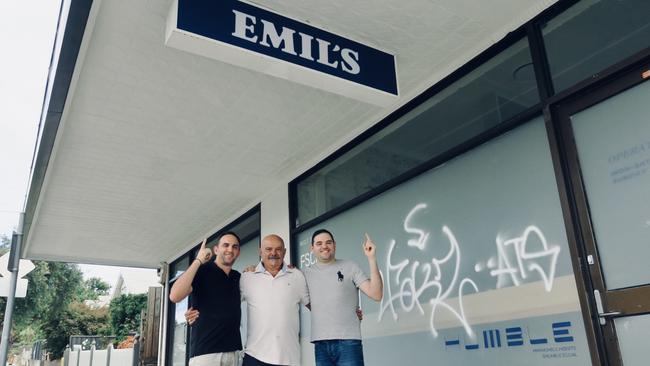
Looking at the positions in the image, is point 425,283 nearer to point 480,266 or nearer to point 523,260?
point 480,266

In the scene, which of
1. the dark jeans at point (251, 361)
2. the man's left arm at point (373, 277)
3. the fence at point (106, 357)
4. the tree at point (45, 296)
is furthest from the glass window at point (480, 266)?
the tree at point (45, 296)

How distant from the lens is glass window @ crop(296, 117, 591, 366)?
3170mm

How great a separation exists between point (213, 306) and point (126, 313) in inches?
999

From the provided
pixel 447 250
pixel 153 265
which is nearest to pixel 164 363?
pixel 153 265

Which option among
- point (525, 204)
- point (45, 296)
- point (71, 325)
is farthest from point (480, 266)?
point (71, 325)

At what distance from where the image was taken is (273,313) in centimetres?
302

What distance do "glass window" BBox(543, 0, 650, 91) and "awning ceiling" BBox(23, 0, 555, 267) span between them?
0.83 feet

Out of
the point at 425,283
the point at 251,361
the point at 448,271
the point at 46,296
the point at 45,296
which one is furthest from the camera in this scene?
the point at 46,296

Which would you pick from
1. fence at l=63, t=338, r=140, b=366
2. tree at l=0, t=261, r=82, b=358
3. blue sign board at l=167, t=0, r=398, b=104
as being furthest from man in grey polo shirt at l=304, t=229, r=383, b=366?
tree at l=0, t=261, r=82, b=358

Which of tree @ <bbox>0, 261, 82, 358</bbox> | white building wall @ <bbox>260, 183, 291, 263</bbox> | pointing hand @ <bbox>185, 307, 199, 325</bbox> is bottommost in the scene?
pointing hand @ <bbox>185, 307, 199, 325</bbox>

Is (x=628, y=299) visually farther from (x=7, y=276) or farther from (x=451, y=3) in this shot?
(x=7, y=276)

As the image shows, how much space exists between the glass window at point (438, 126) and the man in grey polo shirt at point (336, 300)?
53.1 inches

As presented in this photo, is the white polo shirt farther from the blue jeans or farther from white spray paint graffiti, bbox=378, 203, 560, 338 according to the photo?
white spray paint graffiti, bbox=378, 203, 560, 338

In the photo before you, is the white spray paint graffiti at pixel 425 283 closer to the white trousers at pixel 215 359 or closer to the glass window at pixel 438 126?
the glass window at pixel 438 126
